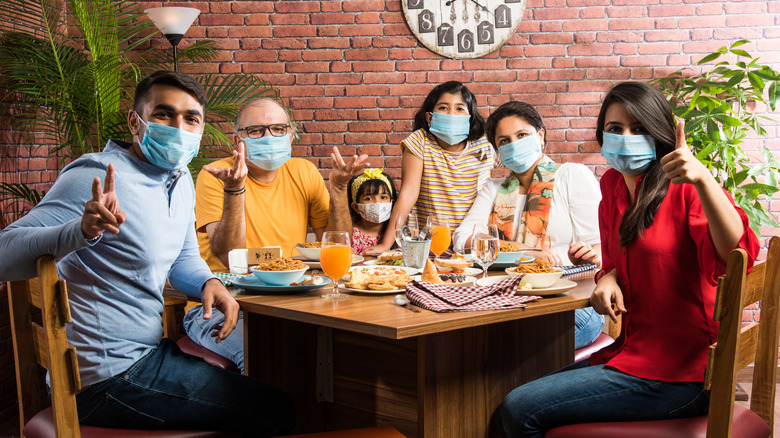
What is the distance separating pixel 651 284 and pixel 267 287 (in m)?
1.03

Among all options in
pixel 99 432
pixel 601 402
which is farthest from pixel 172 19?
pixel 601 402

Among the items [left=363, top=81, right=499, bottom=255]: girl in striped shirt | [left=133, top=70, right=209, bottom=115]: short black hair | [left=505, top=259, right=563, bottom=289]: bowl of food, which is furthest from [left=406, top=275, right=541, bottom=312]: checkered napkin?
[left=363, top=81, right=499, bottom=255]: girl in striped shirt

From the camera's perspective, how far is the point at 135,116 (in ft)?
6.12

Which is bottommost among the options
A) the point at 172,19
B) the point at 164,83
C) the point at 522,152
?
the point at 522,152

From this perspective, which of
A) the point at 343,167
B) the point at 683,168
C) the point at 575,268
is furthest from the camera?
the point at 343,167

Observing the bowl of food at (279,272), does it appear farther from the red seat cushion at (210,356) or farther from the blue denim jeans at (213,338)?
the red seat cushion at (210,356)

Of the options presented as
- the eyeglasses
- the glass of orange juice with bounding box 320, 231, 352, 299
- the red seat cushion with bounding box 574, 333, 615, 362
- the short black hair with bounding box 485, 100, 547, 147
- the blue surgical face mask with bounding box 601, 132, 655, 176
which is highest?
the short black hair with bounding box 485, 100, 547, 147

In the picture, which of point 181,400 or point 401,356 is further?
point 401,356

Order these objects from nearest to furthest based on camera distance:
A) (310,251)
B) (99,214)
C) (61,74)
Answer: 1. (99,214)
2. (310,251)
3. (61,74)

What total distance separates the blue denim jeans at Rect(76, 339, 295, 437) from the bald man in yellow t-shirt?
0.77 meters

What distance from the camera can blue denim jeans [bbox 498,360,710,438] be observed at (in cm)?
159

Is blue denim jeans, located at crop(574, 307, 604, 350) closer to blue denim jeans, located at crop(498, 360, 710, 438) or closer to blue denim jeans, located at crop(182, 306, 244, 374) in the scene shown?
blue denim jeans, located at crop(498, 360, 710, 438)

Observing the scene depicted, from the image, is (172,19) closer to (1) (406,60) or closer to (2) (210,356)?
(1) (406,60)

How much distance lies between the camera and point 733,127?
12.3 feet
